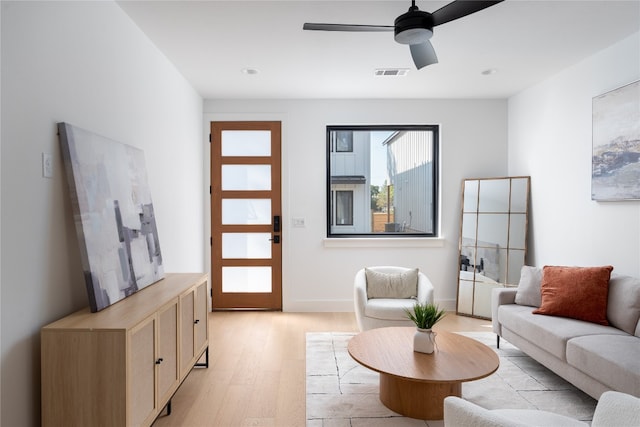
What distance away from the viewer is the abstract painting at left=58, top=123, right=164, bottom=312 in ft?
6.69

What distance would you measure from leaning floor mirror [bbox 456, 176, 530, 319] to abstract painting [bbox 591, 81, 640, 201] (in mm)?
1132

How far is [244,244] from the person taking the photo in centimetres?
497

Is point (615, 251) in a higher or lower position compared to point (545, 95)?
lower

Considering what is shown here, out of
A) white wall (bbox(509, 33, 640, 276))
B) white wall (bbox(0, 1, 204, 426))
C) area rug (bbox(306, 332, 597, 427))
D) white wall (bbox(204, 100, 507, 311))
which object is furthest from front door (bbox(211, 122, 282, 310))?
white wall (bbox(509, 33, 640, 276))

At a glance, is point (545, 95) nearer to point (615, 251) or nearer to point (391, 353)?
point (615, 251)

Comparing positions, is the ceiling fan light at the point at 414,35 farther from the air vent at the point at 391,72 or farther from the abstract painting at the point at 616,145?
the abstract painting at the point at 616,145

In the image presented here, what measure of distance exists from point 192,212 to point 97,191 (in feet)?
7.38

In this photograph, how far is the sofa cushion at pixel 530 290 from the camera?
342 centimetres

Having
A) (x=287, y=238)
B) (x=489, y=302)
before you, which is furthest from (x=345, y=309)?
(x=489, y=302)

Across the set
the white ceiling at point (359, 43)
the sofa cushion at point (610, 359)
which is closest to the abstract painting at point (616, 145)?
the white ceiling at point (359, 43)

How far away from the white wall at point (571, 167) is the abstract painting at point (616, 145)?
9 cm

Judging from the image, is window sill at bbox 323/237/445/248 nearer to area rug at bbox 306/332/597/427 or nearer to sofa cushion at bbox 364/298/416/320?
sofa cushion at bbox 364/298/416/320

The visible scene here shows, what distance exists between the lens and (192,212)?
14.6 feet

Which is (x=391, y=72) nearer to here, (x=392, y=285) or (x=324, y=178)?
(x=324, y=178)
